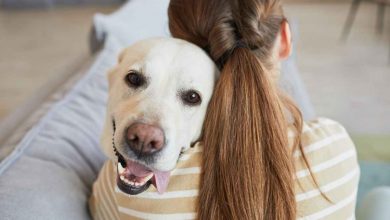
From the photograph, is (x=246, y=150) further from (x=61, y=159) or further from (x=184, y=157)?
(x=61, y=159)

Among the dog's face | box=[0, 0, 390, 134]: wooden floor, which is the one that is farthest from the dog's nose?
box=[0, 0, 390, 134]: wooden floor

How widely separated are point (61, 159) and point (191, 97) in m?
0.41

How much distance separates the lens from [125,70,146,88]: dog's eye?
0.88 meters

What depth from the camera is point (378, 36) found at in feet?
12.9

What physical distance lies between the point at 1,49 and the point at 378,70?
3.06 meters

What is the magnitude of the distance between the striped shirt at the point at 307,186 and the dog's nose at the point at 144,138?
74mm

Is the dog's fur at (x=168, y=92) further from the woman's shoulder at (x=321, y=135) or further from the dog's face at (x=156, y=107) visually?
the woman's shoulder at (x=321, y=135)

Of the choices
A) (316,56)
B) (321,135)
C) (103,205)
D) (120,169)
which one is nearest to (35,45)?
(316,56)

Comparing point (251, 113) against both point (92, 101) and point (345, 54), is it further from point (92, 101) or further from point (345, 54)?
point (345, 54)

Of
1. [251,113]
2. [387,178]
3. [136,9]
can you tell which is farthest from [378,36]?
[251,113]

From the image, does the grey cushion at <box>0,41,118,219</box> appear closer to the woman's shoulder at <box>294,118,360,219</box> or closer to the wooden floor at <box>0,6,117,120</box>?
the woman's shoulder at <box>294,118,360,219</box>

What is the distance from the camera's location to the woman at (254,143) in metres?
0.79

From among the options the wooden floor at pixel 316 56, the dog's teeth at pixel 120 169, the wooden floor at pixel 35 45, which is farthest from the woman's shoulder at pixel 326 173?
the wooden floor at pixel 35 45

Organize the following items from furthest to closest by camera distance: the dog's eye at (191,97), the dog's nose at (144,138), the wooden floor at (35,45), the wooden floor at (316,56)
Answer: the wooden floor at (35,45) < the wooden floor at (316,56) < the dog's eye at (191,97) < the dog's nose at (144,138)
